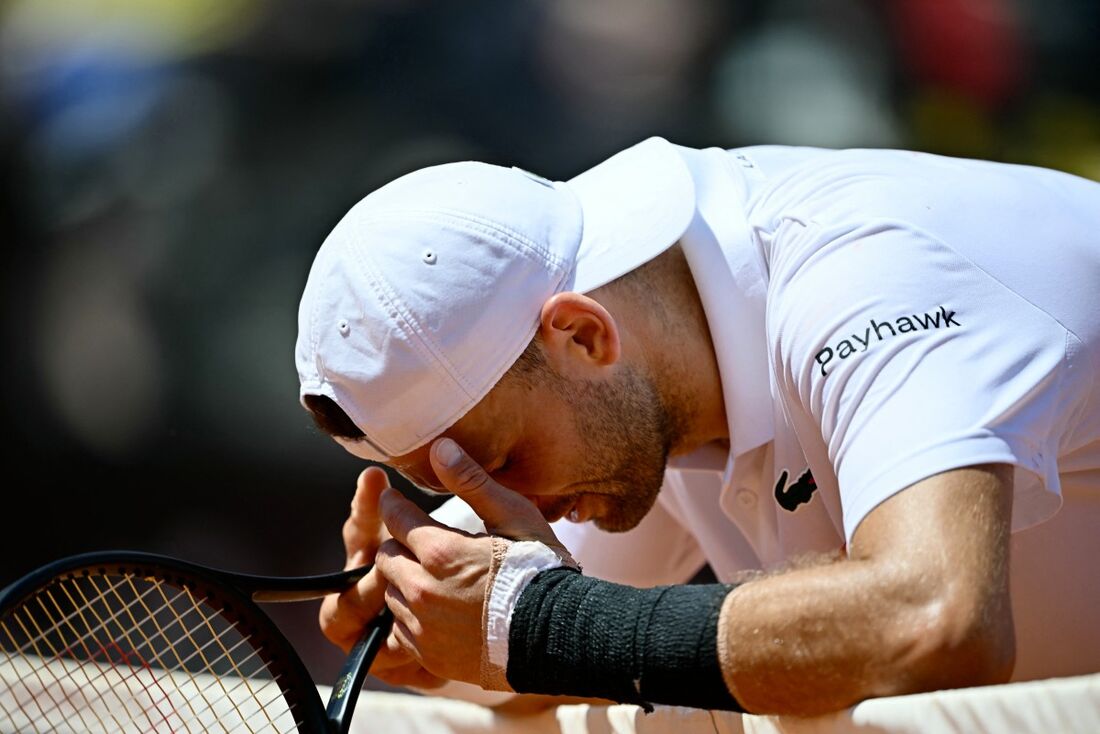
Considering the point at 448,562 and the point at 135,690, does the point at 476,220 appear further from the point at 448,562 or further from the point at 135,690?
the point at 135,690

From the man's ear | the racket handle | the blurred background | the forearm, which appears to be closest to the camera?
the forearm

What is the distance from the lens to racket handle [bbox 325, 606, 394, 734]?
143cm

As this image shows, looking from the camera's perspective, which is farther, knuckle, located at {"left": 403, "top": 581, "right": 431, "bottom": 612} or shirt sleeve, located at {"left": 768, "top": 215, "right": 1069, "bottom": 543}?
knuckle, located at {"left": 403, "top": 581, "right": 431, "bottom": 612}

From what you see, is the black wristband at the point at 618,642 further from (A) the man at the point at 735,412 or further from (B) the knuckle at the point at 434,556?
(B) the knuckle at the point at 434,556

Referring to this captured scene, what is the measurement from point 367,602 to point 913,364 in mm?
734

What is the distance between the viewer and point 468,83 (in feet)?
9.17

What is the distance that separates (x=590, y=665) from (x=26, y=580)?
0.58 metres

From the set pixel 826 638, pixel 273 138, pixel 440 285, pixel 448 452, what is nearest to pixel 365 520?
pixel 448 452

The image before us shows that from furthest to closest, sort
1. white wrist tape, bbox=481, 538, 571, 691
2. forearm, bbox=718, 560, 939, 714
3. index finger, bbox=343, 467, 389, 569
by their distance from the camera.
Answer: index finger, bbox=343, 467, 389, 569 → white wrist tape, bbox=481, 538, 571, 691 → forearm, bbox=718, 560, 939, 714

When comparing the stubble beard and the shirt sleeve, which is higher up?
the shirt sleeve

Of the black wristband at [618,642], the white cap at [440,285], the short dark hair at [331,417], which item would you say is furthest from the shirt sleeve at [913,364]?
the short dark hair at [331,417]

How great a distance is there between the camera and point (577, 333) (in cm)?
157

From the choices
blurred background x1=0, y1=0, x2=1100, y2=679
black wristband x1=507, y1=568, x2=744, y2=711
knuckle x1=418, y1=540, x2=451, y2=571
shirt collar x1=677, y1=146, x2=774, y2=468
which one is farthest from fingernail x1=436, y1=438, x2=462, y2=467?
blurred background x1=0, y1=0, x2=1100, y2=679

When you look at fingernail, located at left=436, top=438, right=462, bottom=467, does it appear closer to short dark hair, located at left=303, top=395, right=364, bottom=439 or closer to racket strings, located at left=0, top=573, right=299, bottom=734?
short dark hair, located at left=303, top=395, right=364, bottom=439
